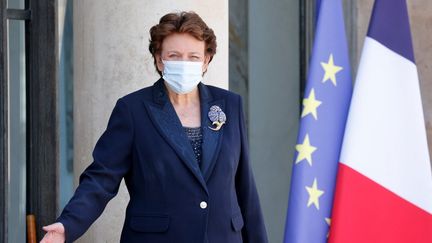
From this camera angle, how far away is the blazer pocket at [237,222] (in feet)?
14.7

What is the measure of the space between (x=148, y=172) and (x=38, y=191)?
1.23 metres

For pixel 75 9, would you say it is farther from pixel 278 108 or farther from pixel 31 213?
pixel 278 108

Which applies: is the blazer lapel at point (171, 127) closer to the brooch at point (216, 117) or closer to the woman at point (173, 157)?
the woman at point (173, 157)

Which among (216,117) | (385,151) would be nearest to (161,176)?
(216,117)

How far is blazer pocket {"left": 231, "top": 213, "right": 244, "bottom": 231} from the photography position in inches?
177

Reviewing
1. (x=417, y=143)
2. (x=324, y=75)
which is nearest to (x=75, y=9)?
(x=324, y=75)

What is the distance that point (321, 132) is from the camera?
570 cm

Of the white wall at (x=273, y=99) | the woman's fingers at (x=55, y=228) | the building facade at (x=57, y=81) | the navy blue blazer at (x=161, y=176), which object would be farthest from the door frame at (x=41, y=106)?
the white wall at (x=273, y=99)

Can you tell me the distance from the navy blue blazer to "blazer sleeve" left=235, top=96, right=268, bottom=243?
0.08 metres

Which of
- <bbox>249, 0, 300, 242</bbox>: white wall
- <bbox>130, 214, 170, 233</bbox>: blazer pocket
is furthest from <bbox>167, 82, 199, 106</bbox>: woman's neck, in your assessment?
<bbox>249, 0, 300, 242</bbox>: white wall

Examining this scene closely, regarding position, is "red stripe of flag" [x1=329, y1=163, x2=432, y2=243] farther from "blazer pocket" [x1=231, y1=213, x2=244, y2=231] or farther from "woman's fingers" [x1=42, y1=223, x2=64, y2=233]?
"woman's fingers" [x1=42, y1=223, x2=64, y2=233]

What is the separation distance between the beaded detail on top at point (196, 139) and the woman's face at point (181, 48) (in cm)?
26

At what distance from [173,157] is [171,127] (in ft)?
0.40

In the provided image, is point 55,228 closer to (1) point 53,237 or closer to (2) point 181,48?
(1) point 53,237
